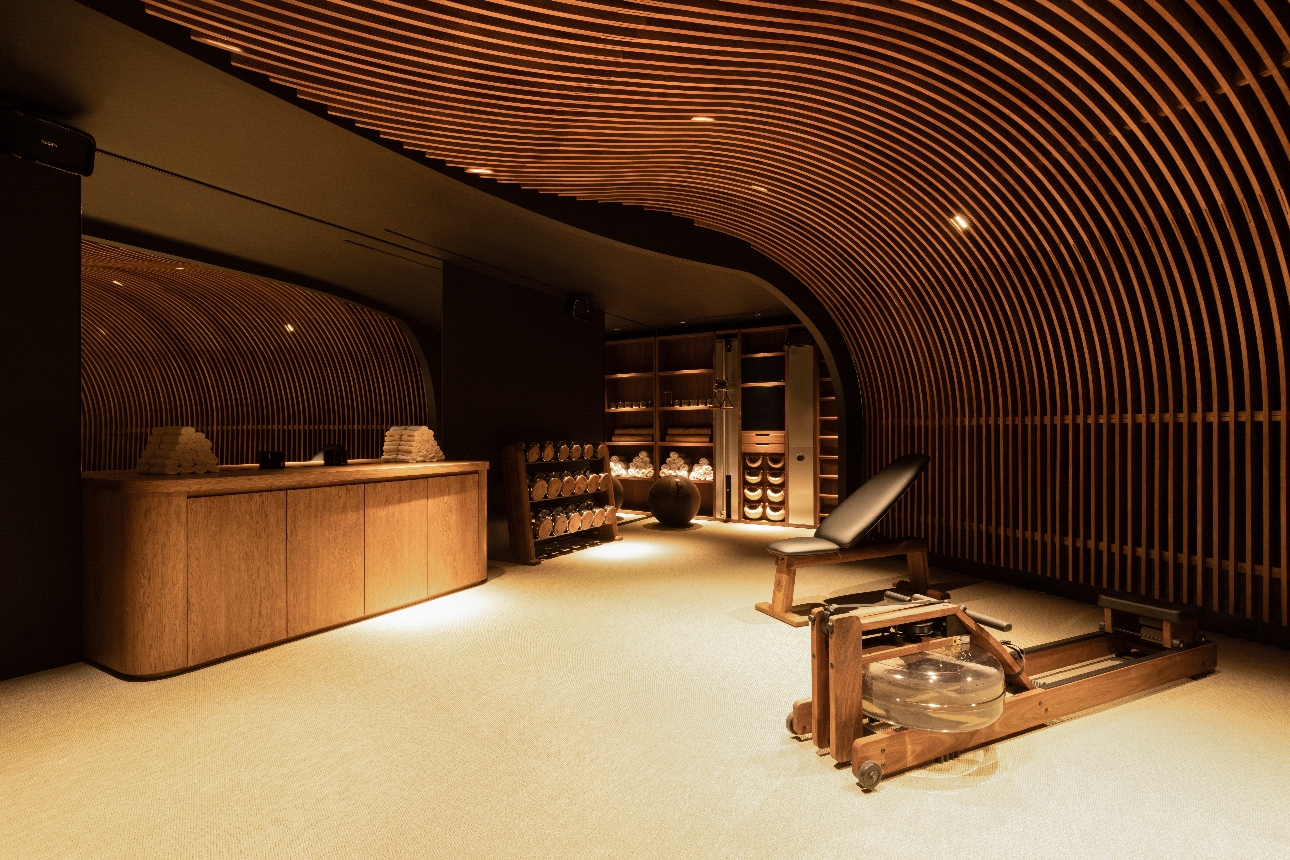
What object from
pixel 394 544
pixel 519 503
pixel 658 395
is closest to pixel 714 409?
pixel 658 395

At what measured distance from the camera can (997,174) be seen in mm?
4559

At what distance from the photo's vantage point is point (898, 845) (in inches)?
78.6

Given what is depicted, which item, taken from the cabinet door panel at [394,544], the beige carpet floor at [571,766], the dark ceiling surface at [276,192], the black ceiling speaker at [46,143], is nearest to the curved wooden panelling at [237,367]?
the dark ceiling surface at [276,192]

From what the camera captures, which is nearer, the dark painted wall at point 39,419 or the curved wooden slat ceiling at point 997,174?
the curved wooden slat ceiling at point 997,174

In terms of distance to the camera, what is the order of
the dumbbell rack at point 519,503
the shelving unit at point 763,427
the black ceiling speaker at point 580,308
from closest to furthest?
the dumbbell rack at point 519,503 → the black ceiling speaker at point 580,308 → the shelving unit at point 763,427

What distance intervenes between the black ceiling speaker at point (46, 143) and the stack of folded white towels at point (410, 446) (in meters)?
2.58

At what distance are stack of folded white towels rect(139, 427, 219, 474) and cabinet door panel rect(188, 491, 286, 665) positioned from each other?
1.62 ft

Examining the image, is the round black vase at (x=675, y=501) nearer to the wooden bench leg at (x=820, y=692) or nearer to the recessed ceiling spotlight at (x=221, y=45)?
the wooden bench leg at (x=820, y=692)

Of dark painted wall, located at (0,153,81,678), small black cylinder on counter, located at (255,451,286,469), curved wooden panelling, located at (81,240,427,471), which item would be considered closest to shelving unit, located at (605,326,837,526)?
curved wooden panelling, located at (81,240,427,471)

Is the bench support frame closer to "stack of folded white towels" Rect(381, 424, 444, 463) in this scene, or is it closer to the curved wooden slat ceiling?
the curved wooden slat ceiling

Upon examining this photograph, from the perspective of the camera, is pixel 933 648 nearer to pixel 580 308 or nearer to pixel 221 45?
pixel 221 45

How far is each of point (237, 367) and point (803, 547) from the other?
411 inches

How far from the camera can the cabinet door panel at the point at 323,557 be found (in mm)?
4043

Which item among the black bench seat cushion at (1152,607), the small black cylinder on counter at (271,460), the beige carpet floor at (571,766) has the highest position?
the small black cylinder on counter at (271,460)
